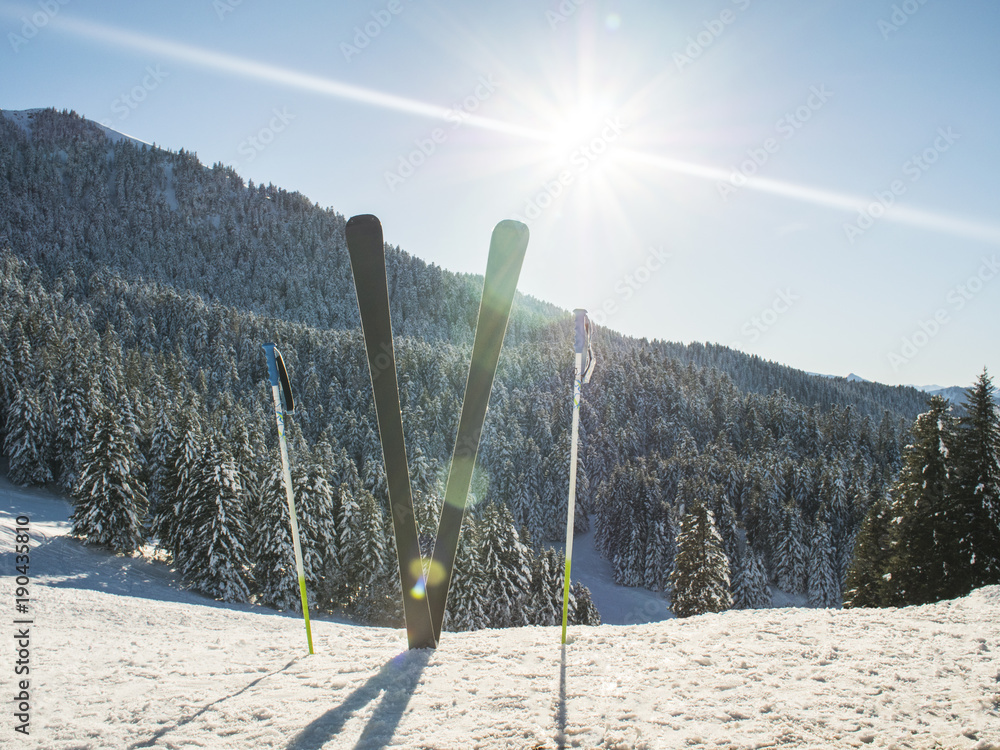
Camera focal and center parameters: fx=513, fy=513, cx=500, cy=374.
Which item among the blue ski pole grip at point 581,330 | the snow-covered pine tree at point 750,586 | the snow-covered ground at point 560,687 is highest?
the blue ski pole grip at point 581,330

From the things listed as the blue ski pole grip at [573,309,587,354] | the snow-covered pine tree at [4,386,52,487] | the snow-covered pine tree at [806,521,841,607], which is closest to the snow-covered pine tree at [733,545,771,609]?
the snow-covered pine tree at [806,521,841,607]

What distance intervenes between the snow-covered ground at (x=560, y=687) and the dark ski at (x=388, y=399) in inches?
29.0

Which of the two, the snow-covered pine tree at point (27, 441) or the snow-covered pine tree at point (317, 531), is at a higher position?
the snow-covered pine tree at point (27, 441)

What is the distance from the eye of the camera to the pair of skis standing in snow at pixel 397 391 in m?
9.09

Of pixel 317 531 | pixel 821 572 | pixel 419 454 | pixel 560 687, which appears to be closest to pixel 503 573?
pixel 317 531

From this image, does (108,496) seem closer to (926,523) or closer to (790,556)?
(926,523)

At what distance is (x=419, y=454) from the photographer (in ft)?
208

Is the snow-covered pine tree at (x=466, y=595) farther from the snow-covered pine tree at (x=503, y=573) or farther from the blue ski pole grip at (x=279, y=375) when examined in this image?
the blue ski pole grip at (x=279, y=375)

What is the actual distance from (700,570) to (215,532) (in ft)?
84.9

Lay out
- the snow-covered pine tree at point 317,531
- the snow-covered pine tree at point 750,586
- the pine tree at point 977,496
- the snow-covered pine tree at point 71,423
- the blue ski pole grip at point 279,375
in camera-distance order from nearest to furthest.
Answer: the blue ski pole grip at point 279,375
the pine tree at point 977,496
the snow-covered pine tree at point 317,531
the snow-covered pine tree at point 71,423
the snow-covered pine tree at point 750,586

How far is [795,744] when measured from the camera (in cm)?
478

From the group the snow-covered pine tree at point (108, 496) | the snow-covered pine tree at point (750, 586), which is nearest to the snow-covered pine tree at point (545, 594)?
the snow-covered pine tree at point (750, 586)

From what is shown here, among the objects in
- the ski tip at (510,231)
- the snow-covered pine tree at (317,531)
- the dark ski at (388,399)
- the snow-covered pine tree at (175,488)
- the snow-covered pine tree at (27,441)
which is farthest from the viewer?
the snow-covered pine tree at (27,441)

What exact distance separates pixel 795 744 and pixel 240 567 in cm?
3061
